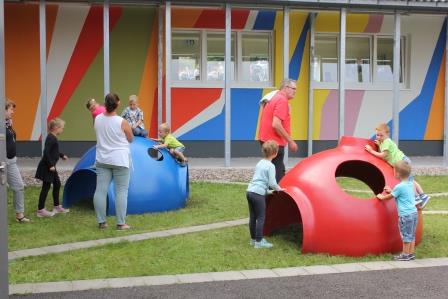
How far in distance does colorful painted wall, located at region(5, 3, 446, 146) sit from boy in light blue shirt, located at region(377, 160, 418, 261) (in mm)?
9528

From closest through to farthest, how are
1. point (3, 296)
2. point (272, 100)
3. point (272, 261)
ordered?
point (3, 296), point (272, 261), point (272, 100)

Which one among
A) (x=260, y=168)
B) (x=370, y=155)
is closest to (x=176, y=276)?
(x=260, y=168)

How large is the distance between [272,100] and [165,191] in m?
2.37

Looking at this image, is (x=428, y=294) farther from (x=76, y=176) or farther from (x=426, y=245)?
(x=76, y=176)

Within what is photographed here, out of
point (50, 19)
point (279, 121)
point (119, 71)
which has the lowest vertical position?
point (279, 121)

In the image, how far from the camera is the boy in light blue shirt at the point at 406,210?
6875 millimetres

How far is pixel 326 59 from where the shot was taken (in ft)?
55.8

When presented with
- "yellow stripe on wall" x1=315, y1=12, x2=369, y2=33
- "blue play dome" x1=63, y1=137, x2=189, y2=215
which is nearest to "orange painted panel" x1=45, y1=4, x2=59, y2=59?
"blue play dome" x1=63, y1=137, x2=189, y2=215

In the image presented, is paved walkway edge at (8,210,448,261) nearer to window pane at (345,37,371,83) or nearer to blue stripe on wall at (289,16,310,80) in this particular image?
blue stripe on wall at (289,16,310,80)

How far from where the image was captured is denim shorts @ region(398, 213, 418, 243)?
6863 millimetres

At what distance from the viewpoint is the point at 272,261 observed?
22.3ft

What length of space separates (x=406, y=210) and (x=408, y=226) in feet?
0.58

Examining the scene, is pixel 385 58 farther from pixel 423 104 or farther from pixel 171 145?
pixel 171 145

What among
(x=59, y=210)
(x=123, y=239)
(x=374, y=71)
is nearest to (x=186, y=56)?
(x=374, y=71)
